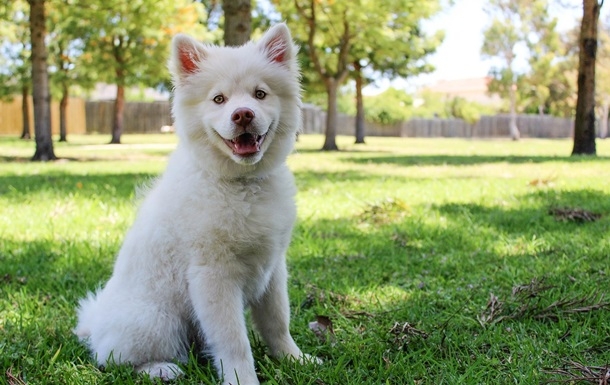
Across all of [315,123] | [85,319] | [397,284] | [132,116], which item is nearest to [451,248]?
[397,284]

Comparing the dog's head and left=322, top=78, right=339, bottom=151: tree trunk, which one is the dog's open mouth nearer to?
the dog's head

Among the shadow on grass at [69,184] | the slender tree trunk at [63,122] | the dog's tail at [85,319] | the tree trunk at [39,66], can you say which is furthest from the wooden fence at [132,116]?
the dog's tail at [85,319]

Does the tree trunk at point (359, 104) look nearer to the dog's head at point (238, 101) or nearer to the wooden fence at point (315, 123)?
the wooden fence at point (315, 123)

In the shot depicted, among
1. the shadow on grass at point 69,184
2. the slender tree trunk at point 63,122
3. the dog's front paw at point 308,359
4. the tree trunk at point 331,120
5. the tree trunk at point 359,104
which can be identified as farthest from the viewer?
the slender tree trunk at point 63,122

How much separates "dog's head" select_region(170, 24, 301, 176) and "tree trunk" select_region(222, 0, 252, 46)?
209 inches

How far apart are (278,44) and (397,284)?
186 cm

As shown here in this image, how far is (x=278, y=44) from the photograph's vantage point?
8.83ft

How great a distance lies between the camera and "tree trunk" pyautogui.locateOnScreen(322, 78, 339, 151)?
2144 cm

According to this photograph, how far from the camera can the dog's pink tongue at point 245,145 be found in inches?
95.6

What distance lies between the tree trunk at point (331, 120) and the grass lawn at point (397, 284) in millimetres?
13915

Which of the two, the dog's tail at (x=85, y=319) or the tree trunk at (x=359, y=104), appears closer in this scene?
the dog's tail at (x=85, y=319)

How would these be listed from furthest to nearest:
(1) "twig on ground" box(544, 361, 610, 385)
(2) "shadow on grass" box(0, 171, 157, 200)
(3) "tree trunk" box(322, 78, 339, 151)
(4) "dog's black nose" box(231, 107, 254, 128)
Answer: (3) "tree trunk" box(322, 78, 339, 151), (2) "shadow on grass" box(0, 171, 157, 200), (4) "dog's black nose" box(231, 107, 254, 128), (1) "twig on ground" box(544, 361, 610, 385)

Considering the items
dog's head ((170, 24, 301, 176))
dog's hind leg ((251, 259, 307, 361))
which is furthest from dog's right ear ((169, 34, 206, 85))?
dog's hind leg ((251, 259, 307, 361))

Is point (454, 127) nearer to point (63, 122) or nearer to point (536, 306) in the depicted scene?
point (63, 122)
